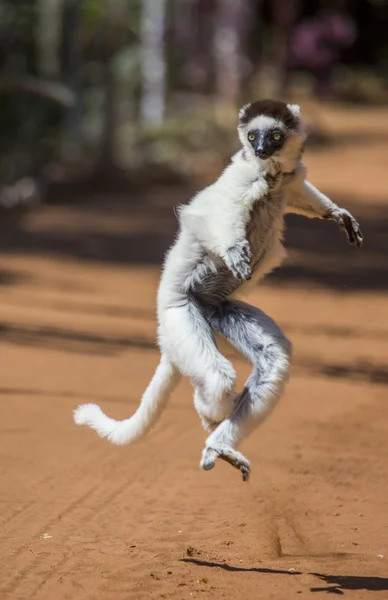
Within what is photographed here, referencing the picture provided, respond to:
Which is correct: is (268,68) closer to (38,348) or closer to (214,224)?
(38,348)

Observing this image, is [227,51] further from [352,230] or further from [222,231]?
[222,231]

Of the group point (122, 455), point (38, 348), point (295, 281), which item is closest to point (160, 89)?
point (295, 281)

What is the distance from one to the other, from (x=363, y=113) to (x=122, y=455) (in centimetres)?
2793

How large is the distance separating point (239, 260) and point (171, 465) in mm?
1990

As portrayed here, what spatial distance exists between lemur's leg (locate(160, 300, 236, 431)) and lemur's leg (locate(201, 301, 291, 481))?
69 mm

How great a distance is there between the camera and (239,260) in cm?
416

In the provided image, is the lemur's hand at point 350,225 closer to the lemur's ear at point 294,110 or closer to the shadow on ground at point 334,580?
the lemur's ear at point 294,110

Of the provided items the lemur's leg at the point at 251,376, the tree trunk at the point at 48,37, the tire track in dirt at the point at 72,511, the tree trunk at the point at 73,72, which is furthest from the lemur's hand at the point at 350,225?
the tree trunk at the point at 48,37

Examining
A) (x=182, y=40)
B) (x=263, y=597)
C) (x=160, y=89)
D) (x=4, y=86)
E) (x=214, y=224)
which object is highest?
(x=182, y=40)

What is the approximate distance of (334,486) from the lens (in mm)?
5613

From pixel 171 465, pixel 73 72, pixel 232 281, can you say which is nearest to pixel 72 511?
pixel 171 465

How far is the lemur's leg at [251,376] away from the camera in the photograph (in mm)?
4059

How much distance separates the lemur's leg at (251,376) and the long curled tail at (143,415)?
0.92 feet

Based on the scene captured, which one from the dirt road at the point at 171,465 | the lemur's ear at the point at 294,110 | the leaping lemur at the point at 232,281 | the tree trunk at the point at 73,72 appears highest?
the tree trunk at the point at 73,72
